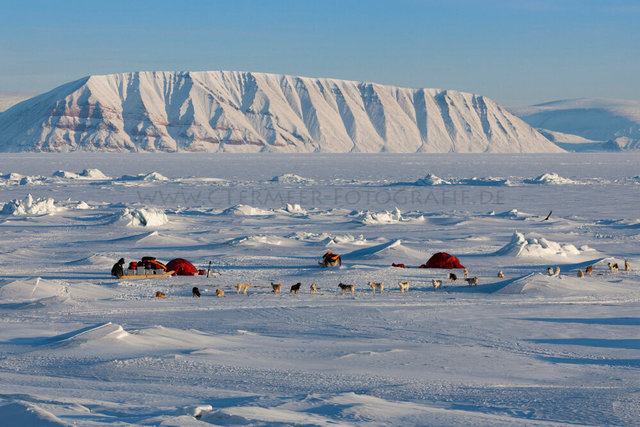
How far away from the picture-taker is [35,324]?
13727mm

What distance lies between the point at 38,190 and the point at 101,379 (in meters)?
52.3

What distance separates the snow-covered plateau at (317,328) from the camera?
8.26 meters

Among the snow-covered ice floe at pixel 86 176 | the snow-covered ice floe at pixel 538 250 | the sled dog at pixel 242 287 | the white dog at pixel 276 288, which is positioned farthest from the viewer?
the snow-covered ice floe at pixel 86 176

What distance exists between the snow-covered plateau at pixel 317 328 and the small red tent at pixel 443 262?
0.53m

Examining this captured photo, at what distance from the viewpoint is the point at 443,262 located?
21.6 metres

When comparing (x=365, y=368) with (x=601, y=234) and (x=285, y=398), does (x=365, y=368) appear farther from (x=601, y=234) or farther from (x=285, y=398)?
(x=601, y=234)

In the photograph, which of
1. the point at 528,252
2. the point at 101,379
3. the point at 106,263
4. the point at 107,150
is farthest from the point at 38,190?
the point at 107,150

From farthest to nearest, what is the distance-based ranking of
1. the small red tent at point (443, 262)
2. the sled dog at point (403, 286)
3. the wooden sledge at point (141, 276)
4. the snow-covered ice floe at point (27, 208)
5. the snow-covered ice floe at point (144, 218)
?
the snow-covered ice floe at point (27, 208) → the snow-covered ice floe at point (144, 218) → the small red tent at point (443, 262) → the wooden sledge at point (141, 276) → the sled dog at point (403, 286)

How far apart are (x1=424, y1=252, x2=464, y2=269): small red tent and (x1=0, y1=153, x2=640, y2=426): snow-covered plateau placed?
528 millimetres

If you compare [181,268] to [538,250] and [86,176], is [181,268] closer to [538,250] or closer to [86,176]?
[538,250]

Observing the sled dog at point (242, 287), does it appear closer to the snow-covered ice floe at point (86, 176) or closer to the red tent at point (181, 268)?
the red tent at point (181, 268)

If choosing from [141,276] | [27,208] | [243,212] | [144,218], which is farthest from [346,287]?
[27,208]

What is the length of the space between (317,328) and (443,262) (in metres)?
8.72

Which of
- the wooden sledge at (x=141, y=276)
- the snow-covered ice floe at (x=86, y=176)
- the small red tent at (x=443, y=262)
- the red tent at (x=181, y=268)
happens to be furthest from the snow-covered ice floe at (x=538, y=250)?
the snow-covered ice floe at (x=86, y=176)
